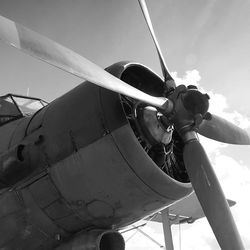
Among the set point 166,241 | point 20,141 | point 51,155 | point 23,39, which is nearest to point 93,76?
point 23,39

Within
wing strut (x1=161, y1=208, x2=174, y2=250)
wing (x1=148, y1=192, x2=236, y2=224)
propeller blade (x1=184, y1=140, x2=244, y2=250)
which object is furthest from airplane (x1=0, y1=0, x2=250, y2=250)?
wing (x1=148, y1=192, x2=236, y2=224)

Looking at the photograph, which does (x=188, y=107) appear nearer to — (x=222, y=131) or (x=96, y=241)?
(x=222, y=131)

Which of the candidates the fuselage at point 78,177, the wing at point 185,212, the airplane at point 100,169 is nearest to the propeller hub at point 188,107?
the airplane at point 100,169

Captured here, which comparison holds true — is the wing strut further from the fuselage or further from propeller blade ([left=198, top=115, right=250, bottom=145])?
the fuselage

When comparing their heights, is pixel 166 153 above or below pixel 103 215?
above

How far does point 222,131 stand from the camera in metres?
7.02

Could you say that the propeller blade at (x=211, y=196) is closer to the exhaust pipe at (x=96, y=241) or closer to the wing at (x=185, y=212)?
the exhaust pipe at (x=96, y=241)

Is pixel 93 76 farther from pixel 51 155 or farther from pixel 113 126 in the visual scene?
pixel 51 155

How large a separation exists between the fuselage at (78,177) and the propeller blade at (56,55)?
461 millimetres

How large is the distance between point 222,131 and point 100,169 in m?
2.92

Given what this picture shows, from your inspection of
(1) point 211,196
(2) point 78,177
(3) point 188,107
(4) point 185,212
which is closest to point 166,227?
(4) point 185,212

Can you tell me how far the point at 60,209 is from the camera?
5.61 m

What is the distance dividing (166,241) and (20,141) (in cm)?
799

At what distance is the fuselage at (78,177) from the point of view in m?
5.29
